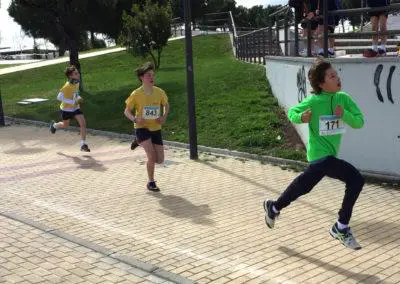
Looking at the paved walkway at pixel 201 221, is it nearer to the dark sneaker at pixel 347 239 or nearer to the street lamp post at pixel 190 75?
the dark sneaker at pixel 347 239

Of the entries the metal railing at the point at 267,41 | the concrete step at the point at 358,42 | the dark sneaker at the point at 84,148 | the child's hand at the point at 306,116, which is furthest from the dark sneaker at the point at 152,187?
the concrete step at the point at 358,42

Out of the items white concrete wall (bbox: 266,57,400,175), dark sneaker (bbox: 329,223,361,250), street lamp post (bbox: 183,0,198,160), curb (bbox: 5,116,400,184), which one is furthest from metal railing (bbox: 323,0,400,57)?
dark sneaker (bbox: 329,223,361,250)

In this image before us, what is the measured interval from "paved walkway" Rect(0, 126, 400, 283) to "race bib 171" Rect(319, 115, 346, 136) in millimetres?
1061

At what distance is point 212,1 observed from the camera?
71250 millimetres

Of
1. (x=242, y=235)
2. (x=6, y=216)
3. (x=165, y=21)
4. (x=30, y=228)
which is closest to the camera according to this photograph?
(x=242, y=235)

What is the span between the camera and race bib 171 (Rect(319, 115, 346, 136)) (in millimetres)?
4953

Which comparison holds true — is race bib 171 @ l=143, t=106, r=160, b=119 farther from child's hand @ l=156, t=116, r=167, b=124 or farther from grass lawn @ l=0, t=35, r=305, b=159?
grass lawn @ l=0, t=35, r=305, b=159

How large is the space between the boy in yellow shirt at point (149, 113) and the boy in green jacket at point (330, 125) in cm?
291

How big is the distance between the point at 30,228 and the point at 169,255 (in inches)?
70.3

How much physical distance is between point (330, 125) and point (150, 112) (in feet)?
10.3

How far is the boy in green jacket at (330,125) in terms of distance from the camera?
4.91 metres

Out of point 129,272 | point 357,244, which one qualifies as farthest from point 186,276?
point 357,244

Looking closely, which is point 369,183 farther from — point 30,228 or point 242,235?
point 30,228

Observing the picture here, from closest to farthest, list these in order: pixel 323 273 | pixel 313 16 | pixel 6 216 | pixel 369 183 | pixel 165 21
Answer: pixel 323 273, pixel 6 216, pixel 369 183, pixel 313 16, pixel 165 21
